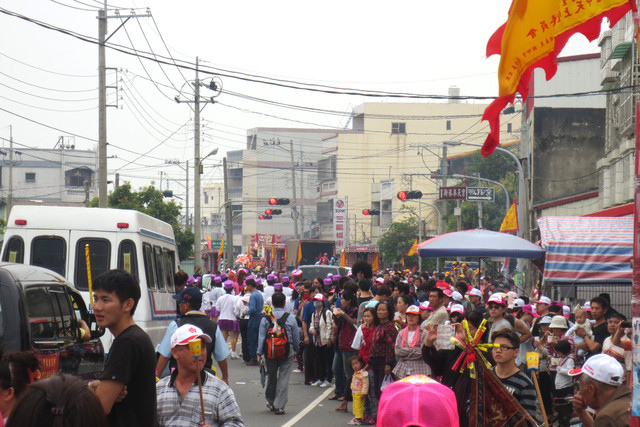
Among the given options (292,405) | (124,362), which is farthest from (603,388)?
(292,405)

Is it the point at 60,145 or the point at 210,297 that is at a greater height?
the point at 60,145

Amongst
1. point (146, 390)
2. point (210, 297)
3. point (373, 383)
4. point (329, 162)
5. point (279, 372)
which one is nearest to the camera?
point (146, 390)

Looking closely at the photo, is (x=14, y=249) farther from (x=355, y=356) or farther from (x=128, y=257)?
(x=355, y=356)

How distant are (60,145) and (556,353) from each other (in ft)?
254

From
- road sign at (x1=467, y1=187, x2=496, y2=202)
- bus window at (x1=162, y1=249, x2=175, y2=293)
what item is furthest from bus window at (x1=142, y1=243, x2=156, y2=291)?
road sign at (x1=467, y1=187, x2=496, y2=202)

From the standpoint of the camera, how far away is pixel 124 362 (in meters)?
4.95

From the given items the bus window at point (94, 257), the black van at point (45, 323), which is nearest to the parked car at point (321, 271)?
the bus window at point (94, 257)

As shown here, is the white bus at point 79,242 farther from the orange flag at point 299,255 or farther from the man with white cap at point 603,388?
the orange flag at point 299,255

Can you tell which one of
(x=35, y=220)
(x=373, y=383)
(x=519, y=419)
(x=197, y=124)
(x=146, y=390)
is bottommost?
(x=373, y=383)

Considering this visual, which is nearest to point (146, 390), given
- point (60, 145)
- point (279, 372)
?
point (279, 372)

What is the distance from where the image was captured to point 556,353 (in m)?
12.3

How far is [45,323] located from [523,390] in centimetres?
452

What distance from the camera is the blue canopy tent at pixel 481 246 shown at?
47.3 ft

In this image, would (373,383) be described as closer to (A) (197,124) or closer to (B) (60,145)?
(A) (197,124)
